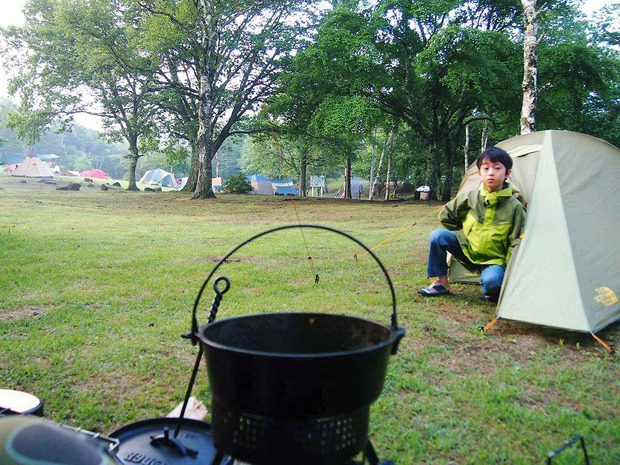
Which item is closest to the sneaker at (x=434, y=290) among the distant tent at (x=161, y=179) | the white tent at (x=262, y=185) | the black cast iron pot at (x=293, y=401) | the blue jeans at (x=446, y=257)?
the blue jeans at (x=446, y=257)

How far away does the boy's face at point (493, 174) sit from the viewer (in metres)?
3.83

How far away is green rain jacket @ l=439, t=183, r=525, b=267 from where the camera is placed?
3885 millimetres

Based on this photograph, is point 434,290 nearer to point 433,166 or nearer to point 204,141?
point 204,141

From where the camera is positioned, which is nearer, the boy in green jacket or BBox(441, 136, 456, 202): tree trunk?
the boy in green jacket

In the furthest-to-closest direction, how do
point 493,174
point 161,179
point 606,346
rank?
point 161,179, point 493,174, point 606,346

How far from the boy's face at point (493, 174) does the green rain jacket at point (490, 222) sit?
0.06m

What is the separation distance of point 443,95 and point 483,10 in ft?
12.1

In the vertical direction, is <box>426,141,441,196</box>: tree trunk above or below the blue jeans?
above

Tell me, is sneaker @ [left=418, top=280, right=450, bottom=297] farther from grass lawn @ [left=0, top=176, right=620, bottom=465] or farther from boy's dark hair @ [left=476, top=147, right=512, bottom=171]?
boy's dark hair @ [left=476, top=147, right=512, bottom=171]

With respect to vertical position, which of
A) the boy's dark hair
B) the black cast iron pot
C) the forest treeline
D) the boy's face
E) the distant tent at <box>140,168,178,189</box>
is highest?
the forest treeline

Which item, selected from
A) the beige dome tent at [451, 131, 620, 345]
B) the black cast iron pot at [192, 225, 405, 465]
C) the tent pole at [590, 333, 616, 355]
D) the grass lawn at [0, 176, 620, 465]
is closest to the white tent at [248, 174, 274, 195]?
the grass lawn at [0, 176, 620, 465]

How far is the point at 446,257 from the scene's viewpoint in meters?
4.47

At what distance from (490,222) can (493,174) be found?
428mm

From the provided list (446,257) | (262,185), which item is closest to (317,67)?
(446,257)
